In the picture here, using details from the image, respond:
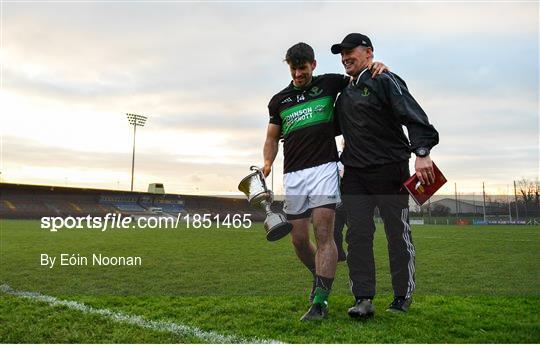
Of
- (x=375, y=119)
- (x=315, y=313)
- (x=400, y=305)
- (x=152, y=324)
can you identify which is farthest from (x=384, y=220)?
(x=152, y=324)

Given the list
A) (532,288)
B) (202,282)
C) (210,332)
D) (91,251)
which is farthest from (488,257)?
(91,251)

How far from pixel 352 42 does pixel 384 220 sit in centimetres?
154

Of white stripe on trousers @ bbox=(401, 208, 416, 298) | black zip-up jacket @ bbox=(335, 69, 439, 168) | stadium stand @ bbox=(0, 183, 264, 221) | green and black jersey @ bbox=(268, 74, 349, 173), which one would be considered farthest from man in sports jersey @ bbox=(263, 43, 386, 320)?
stadium stand @ bbox=(0, 183, 264, 221)

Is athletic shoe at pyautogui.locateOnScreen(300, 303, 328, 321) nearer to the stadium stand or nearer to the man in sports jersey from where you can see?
the man in sports jersey

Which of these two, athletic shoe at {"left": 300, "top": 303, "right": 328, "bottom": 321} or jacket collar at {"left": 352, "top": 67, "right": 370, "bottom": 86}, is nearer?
athletic shoe at {"left": 300, "top": 303, "right": 328, "bottom": 321}

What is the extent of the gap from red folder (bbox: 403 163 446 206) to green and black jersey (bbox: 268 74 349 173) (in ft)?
2.38

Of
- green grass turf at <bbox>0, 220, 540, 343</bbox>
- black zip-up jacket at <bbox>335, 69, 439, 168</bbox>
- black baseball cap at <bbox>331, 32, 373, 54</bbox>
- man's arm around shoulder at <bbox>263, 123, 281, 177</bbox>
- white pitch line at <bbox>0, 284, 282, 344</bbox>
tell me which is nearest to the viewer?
white pitch line at <bbox>0, 284, 282, 344</bbox>

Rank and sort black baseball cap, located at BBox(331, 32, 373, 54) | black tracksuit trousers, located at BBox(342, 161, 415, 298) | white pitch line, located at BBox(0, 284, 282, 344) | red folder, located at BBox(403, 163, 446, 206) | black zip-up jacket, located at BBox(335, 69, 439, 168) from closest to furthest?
1. white pitch line, located at BBox(0, 284, 282, 344)
2. red folder, located at BBox(403, 163, 446, 206)
3. black zip-up jacket, located at BBox(335, 69, 439, 168)
4. black tracksuit trousers, located at BBox(342, 161, 415, 298)
5. black baseball cap, located at BBox(331, 32, 373, 54)

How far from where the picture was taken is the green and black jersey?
Answer: 4.04 meters

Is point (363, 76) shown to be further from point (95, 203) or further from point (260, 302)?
point (95, 203)

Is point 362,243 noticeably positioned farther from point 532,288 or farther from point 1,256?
point 1,256

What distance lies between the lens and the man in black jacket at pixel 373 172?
388 cm

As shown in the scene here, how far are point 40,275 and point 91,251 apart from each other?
4.80 metres

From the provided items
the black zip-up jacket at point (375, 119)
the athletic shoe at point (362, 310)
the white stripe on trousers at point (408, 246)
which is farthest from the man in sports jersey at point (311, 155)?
the white stripe on trousers at point (408, 246)
